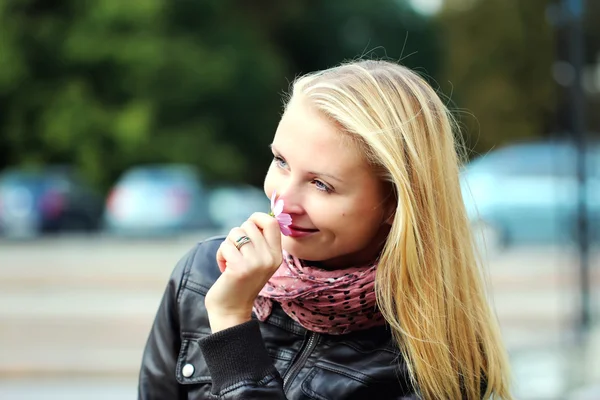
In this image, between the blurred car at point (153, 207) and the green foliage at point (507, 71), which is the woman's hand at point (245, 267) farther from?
the green foliage at point (507, 71)

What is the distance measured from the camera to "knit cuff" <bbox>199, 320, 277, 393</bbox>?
5.11 ft

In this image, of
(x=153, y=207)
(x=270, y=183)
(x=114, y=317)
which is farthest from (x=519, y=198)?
(x=270, y=183)

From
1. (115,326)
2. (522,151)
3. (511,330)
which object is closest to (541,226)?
(522,151)

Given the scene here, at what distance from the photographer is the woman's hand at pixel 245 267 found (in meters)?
1.55

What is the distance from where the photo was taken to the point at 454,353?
1718 mm

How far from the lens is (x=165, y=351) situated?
178cm

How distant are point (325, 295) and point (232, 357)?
213 millimetres

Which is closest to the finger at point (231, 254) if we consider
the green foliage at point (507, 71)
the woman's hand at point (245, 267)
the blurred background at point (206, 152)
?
the woman's hand at point (245, 267)

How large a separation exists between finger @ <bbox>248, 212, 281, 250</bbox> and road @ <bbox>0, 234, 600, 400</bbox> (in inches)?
178

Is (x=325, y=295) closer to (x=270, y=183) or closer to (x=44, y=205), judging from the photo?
(x=270, y=183)

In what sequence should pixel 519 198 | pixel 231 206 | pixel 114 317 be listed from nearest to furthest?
pixel 114 317, pixel 519 198, pixel 231 206

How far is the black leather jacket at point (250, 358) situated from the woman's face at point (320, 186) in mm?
178

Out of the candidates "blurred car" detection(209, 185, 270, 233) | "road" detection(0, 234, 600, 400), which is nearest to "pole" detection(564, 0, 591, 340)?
"road" detection(0, 234, 600, 400)

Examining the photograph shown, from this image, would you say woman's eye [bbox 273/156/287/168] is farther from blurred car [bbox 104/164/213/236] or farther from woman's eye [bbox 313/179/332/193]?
blurred car [bbox 104/164/213/236]
